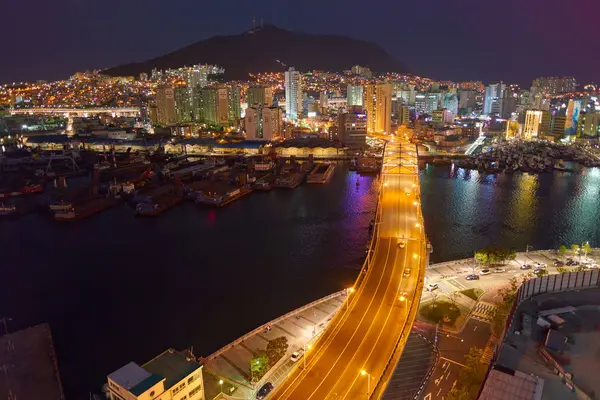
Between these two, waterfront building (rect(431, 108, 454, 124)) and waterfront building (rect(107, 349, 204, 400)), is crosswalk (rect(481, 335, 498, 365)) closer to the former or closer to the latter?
waterfront building (rect(107, 349, 204, 400))

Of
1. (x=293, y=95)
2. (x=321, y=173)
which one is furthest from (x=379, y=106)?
(x=321, y=173)

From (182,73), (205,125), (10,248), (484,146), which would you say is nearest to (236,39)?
(182,73)

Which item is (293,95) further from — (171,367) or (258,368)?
(171,367)

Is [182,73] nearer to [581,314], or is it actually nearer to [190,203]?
[190,203]

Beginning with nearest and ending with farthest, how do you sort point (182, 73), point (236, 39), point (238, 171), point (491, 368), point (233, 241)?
point (491, 368) < point (233, 241) < point (238, 171) < point (182, 73) < point (236, 39)

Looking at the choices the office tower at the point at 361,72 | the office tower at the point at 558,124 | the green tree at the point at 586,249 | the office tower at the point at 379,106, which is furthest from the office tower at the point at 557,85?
the green tree at the point at 586,249

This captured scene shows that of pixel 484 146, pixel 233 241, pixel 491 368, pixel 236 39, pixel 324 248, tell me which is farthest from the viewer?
pixel 236 39
